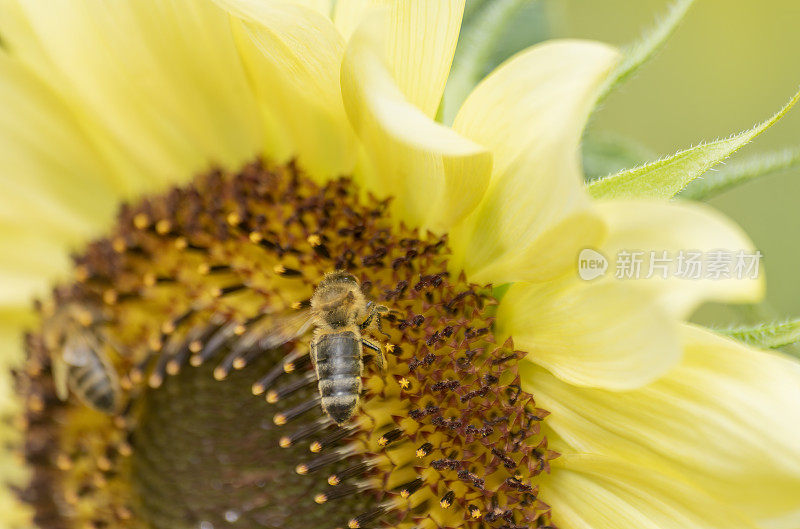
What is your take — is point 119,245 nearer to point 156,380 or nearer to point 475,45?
point 156,380

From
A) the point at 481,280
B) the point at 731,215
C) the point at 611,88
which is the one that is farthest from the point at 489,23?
the point at 731,215

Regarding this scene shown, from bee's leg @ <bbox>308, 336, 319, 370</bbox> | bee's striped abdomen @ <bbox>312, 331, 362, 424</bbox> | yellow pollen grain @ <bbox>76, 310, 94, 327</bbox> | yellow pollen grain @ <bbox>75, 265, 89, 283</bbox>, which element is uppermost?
yellow pollen grain @ <bbox>75, 265, 89, 283</bbox>

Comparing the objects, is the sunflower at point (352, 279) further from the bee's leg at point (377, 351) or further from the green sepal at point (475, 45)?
the green sepal at point (475, 45)

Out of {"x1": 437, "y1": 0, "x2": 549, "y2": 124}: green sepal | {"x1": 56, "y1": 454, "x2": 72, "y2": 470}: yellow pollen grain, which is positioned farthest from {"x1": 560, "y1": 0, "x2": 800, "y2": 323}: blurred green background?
{"x1": 56, "y1": 454, "x2": 72, "y2": 470}: yellow pollen grain

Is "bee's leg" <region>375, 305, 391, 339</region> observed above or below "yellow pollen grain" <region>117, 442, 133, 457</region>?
below

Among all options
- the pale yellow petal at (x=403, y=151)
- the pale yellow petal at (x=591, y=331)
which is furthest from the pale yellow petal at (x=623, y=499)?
the pale yellow petal at (x=403, y=151)

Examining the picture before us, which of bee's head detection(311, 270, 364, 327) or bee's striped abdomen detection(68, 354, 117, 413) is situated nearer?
bee's head detection(311, 270, 364, 327)

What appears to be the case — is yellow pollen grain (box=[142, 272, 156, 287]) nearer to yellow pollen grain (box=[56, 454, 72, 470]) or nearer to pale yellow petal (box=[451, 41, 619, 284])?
yellow pollen grain (box=[56, 454, 72, 470])

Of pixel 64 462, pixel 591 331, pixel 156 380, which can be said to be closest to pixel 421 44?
pixel 591 331
